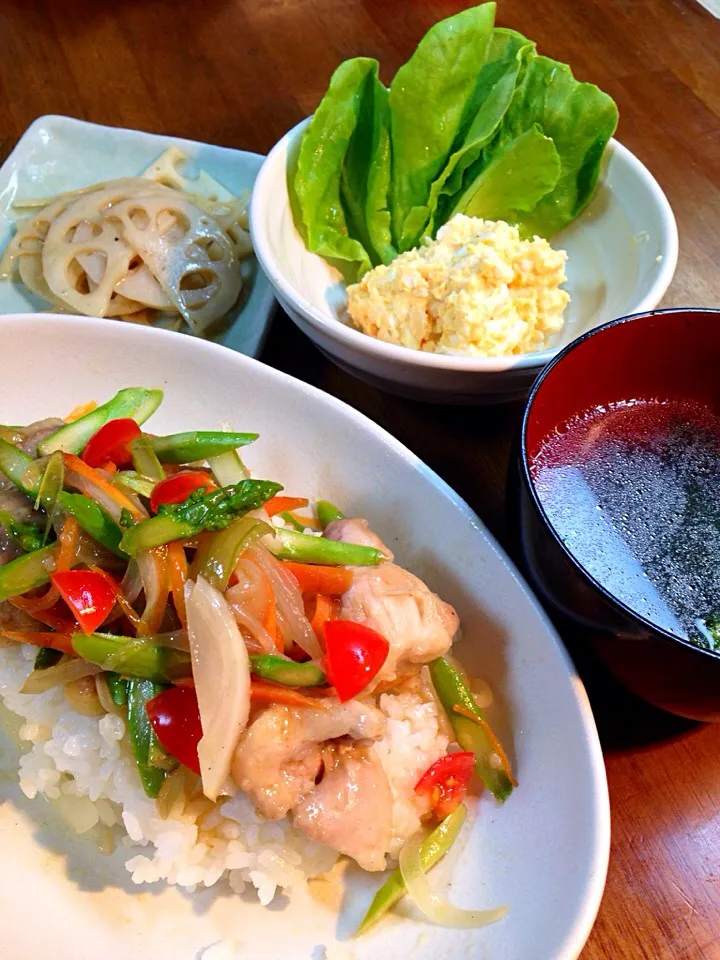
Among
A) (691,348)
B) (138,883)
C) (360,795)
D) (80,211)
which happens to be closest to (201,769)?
(360,795)

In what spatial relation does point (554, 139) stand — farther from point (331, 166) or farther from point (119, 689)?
point (119, 689)

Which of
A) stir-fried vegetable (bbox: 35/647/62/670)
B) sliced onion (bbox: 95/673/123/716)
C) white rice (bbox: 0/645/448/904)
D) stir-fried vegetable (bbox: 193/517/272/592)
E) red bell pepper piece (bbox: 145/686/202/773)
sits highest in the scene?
stir-fried vegetable (bbox: 193/517/272/592)

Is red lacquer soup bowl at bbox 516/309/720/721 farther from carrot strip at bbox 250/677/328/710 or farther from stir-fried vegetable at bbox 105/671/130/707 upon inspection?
stir-fried vegetable at bbox 105/671/130/707

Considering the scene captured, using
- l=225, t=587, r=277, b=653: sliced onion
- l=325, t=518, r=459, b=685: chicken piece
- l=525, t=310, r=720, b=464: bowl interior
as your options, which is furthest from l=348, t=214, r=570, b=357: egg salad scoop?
l=225, t=587, r=277, b=653: sliced onion

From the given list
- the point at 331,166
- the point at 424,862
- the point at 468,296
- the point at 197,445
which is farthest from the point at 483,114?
the point at 424,862

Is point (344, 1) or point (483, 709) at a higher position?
point (344, 1)

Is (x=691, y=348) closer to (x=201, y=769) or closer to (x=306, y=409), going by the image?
(x=306, y=409)
